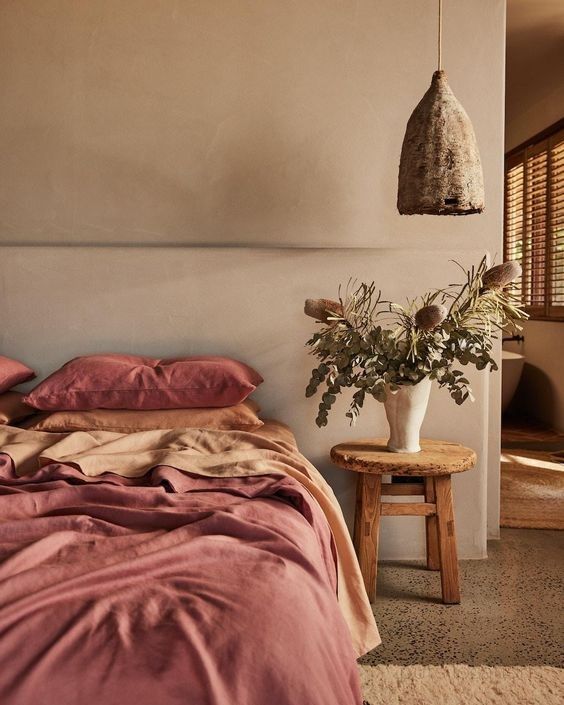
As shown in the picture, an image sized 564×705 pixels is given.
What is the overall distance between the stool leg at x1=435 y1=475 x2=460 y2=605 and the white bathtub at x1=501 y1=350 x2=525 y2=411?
148 inches

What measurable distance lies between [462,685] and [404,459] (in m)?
0.72

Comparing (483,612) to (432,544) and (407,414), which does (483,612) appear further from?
(407,414)

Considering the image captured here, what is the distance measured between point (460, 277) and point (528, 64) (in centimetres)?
Answer: 335

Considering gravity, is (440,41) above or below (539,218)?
above

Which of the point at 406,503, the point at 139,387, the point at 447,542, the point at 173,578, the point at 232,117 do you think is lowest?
the point at 447,542

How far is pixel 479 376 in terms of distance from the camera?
2973 millimetres

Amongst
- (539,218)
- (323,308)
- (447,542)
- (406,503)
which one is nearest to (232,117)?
(323,308)

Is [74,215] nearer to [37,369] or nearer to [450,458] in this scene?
[37,369]

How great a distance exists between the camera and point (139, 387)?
2561 mm

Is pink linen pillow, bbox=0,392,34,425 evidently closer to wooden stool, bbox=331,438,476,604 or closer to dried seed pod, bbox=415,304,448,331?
wooden stool, bbox=331,438,476,604

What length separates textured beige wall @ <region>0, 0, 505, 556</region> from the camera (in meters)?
3.00

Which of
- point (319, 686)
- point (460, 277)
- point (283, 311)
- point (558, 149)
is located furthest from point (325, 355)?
point (558, 149)

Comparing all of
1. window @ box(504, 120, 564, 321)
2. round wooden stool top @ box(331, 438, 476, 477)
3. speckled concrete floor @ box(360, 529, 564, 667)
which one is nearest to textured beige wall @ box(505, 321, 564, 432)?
window @ box(504, 120, 564, 321)

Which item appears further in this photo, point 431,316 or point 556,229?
point 556,229
